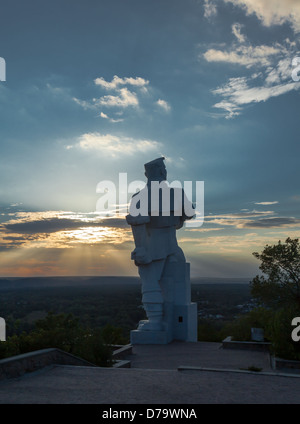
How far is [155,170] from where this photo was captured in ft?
39.5

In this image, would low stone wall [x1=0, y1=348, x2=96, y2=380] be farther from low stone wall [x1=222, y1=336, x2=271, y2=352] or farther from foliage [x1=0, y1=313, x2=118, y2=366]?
low stone wall [x1=222, y1=336, x2=271, y2=352]

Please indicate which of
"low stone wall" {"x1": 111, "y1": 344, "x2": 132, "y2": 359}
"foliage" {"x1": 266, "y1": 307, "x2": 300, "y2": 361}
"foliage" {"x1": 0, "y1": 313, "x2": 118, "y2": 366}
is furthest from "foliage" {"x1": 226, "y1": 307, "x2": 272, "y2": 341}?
"foliage" {"x1": 0, "y1": 313, "x2": 118, "y2": 366}

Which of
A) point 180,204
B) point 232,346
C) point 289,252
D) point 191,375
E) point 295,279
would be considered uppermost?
point 180,204

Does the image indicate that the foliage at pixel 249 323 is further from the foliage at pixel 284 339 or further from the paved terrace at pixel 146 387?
the paved terrace at pixel 146 387

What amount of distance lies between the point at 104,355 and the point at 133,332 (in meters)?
3.60

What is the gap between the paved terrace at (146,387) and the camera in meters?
4.54

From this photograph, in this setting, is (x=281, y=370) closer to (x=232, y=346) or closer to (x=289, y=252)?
(x=232, y=346)

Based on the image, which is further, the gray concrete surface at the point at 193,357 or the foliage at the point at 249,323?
the foliage at the point at 249,323

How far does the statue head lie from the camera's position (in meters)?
12.0

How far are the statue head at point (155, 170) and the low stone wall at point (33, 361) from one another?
6335mm

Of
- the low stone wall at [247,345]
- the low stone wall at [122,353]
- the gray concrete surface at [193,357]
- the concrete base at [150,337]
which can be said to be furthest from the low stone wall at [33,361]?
the low stone wall at [247,345]
